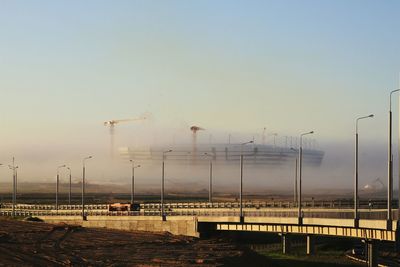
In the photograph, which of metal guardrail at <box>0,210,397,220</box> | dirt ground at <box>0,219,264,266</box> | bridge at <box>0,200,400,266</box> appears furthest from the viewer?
metal guardrail at <box>0,210,397,220</box>

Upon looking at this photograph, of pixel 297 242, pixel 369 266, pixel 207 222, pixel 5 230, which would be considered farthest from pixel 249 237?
pixel 369 266

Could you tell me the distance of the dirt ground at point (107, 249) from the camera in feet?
256

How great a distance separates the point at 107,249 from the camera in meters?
91.4

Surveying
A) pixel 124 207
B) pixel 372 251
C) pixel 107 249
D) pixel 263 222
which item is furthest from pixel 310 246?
pixel 124 207

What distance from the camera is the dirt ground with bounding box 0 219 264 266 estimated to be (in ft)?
256

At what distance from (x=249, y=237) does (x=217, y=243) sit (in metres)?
26.1

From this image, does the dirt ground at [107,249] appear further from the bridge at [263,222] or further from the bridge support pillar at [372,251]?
the bridge support pillar at [372,251]

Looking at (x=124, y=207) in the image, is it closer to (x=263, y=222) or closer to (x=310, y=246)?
(x=310, y=246)

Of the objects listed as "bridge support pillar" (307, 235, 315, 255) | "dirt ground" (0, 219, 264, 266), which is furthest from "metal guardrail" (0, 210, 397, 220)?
"dirt ground" (0, 219, 264, 266)

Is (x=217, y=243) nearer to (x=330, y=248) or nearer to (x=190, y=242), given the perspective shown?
(x=190, y=242)

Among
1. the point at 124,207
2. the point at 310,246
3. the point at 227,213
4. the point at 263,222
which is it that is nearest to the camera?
the point at 263,222

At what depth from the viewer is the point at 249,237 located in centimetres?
12912

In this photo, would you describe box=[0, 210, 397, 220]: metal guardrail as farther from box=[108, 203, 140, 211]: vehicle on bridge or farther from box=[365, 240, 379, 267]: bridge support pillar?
box=[108, 203, 140, 211]: vehicle on bridge

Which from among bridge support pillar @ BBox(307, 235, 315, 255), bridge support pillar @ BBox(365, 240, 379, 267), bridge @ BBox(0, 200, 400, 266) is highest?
bridge @ BBox(0, 200, 400, 266)
